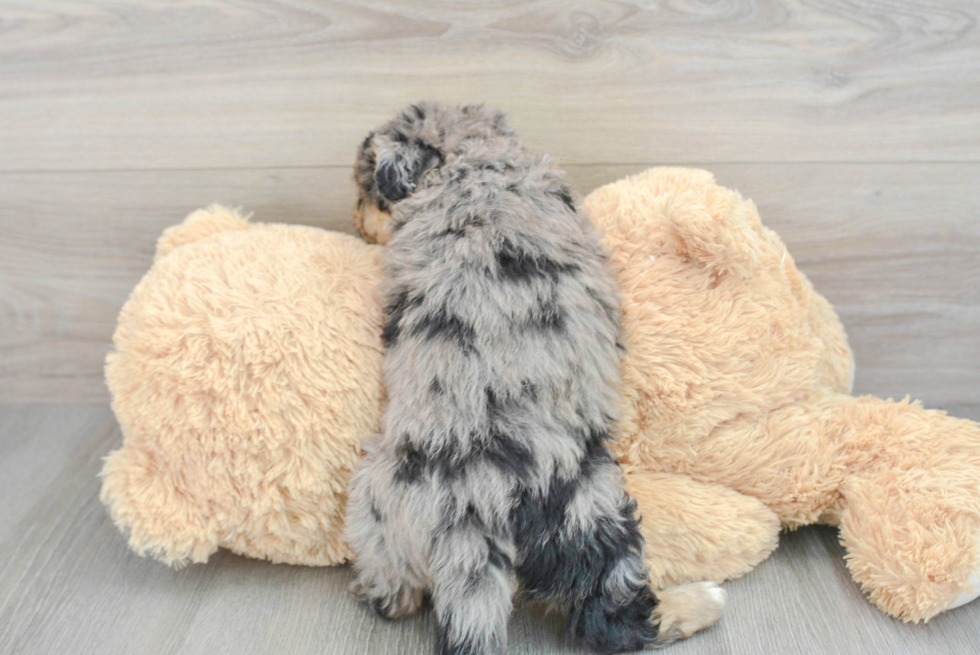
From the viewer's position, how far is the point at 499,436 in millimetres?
793

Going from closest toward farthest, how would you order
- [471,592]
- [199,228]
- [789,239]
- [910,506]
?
[471,592], [910,506], [199,228], [789,239]

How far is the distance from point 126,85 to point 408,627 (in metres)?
0.91

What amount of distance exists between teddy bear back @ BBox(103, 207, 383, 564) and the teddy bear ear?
0.13m

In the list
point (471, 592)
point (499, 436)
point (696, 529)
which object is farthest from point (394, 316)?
point (696, 529)

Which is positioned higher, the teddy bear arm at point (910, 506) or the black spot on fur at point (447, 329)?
the black spot on fur at point (447, 329)

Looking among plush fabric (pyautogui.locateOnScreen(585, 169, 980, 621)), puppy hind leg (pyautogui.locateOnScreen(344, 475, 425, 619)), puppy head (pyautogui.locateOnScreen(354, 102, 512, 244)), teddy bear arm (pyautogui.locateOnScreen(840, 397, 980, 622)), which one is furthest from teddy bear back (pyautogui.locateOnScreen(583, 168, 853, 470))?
puppy hind leg (pyautogui.locateOnScreen(344, 475, 425, 619))

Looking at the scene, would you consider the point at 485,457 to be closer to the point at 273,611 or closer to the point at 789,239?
the point at 273,611

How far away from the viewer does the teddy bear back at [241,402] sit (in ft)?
2.97

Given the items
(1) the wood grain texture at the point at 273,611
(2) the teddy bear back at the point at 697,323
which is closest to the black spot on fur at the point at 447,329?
(2) the teddy bear back at the point at 697,323

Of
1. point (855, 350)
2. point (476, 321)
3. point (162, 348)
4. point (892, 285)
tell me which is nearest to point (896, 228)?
point (892, 285)

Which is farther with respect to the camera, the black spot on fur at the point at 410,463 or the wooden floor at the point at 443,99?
the wooden floor at the point at 443,99

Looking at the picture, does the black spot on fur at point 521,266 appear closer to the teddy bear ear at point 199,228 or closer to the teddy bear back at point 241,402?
the teddy bear back at point 241,402

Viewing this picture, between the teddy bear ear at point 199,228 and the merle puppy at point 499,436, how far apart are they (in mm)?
344

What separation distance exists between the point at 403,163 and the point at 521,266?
0.69 ft
